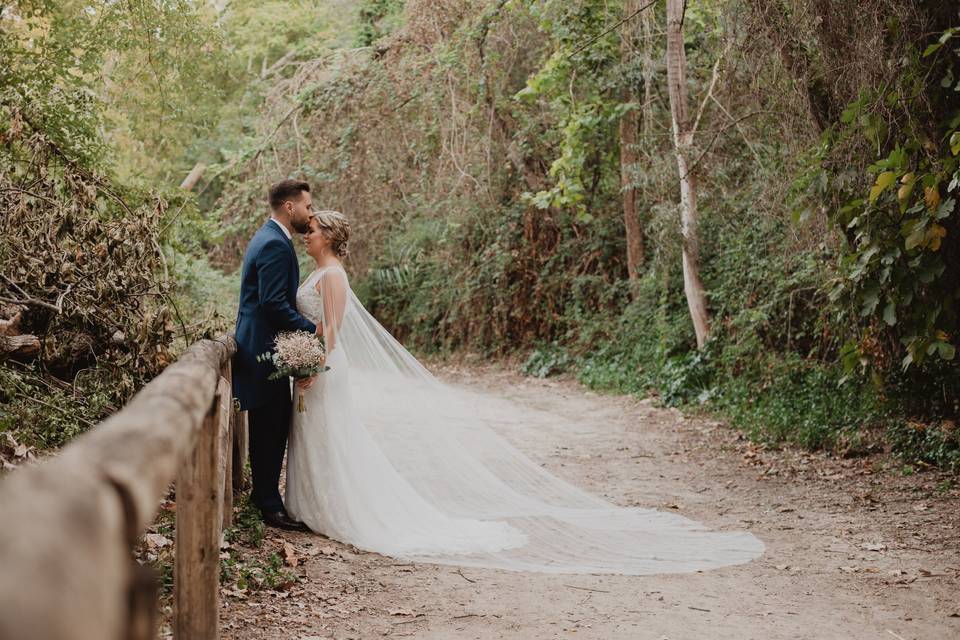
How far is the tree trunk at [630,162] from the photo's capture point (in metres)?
12.8

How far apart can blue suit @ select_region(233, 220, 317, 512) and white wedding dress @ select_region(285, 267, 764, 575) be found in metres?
0.13

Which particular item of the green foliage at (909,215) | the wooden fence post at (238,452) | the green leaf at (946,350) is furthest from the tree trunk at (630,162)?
the wooden fence post at (238,452)

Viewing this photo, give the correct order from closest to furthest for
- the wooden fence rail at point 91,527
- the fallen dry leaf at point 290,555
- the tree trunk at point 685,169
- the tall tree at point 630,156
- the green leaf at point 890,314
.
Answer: the wooden fence rail at point 91,527, the fallen dry leaf at point 290,555, the green leaf at point 890,314, the tree trunk at point 685,169, the tall tree at point 630,156

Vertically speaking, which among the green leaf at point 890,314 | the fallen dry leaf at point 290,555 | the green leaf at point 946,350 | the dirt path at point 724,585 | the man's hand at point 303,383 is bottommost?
the dirt path at point 724,585

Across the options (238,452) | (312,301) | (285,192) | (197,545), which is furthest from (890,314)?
(197,545)

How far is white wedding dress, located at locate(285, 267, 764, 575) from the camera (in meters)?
5.41

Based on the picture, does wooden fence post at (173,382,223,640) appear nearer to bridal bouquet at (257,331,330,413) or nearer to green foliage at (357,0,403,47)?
bridal bouquet at (257,331,330,413)

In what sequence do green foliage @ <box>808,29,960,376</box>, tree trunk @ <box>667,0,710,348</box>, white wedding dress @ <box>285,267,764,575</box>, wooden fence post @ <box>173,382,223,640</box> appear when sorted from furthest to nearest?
1. tree trunk @ <box>667,0,710,348</box>
2. green foliage @ <box>808,29,960,376</box>
3. white wedding dress @ <box>285,267,764,575</box>
4. wooden fence post @ <box>173,382,223,640</box>

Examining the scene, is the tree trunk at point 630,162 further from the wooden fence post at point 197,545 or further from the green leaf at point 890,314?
the wooden fence post at point 197,545

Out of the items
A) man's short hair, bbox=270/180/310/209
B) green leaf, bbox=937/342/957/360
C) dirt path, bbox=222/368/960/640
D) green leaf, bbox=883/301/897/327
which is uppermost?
man's short hair, bbox=270/180/310/209

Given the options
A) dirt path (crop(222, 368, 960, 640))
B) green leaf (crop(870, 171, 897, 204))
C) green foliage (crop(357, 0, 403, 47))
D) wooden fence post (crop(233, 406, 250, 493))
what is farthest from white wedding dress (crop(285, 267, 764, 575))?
green foliage (crop(357, 0, 403, 47))

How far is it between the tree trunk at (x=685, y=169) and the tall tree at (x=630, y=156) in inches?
31.0

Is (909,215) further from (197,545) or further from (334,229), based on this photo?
(197,545)

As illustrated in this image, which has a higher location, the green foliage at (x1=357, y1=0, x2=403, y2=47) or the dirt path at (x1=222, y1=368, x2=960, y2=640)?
the green foliage at (x1=357, y1=0, x2=403, y2=47)
